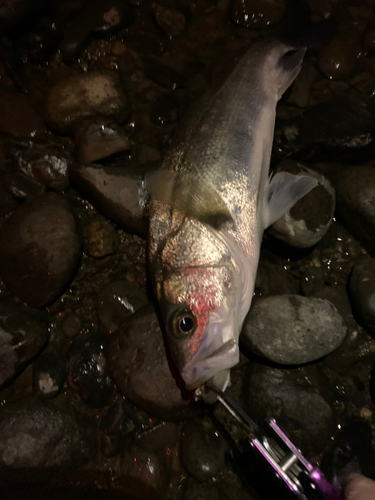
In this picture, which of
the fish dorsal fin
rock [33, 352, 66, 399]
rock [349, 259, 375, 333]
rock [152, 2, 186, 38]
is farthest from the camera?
rock [152, 2, 186, 38]

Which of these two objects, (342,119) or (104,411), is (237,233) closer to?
(342,119)

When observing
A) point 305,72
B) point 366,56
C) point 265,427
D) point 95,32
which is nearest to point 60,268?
point 265,427

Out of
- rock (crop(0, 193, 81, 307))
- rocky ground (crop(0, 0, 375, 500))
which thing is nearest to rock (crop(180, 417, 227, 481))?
rocky ground (crop(0, 0, 375, 500))

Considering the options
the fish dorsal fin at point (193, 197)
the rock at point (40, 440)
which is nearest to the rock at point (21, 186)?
the fish dorsal fin at point (193, 197)

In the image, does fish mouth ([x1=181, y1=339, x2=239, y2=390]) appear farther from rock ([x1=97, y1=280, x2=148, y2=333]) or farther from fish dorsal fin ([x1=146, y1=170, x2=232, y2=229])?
rock ([x1=97, y1=280, x2=148, y2=333])

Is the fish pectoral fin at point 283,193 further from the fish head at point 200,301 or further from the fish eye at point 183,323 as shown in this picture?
the fish eye at point 183,323

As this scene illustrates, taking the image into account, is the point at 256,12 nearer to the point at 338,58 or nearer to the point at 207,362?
the point at 338,58
